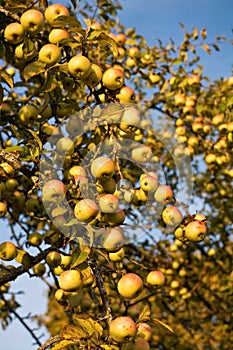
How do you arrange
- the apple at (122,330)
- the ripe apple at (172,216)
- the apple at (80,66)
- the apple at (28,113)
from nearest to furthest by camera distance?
the apple at (122,330) → the apple at (80,66) → the ripe apple at (172,216) → the apple at (28,113)


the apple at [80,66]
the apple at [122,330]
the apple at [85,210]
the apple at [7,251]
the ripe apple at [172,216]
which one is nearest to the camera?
the apple at [122,330]

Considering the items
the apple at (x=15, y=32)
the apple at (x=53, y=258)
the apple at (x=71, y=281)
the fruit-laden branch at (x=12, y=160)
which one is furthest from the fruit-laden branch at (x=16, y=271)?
the apple at (x=15, y=32)

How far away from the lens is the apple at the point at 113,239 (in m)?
1.57

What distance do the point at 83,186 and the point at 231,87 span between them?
2815 mm

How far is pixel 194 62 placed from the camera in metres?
4.72

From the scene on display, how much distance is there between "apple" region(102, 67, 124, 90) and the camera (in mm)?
1712

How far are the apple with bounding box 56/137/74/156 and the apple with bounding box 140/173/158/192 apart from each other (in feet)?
1.16

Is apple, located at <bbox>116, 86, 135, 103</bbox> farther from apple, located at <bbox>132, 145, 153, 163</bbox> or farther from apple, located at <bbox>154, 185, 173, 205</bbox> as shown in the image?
apple, located at <bbox>154, 185, 173, 205</bbox>

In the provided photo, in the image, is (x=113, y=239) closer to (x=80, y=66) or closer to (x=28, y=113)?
(x=80, y=66)

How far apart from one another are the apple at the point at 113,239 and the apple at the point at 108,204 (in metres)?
0.10

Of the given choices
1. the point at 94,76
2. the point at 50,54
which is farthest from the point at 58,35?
the point at 94,76

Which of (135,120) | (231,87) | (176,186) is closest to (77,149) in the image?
(135,120)

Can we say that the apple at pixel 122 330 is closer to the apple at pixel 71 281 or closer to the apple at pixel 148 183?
the apple at pixel 71 281

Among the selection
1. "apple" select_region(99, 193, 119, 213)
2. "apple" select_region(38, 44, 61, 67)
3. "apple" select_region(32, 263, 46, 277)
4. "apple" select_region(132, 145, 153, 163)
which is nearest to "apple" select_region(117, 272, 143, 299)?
"apple" select_region(99, 193, 119, 213)
